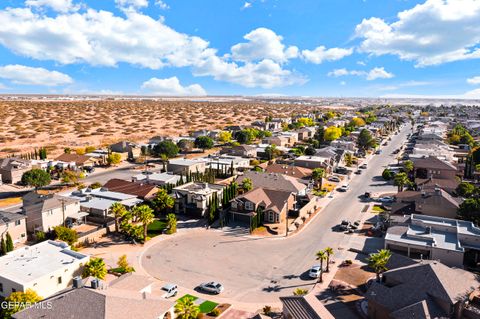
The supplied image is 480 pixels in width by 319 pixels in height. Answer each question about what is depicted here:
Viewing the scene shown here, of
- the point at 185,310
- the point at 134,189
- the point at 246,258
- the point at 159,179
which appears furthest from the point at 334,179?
the point at 185,310

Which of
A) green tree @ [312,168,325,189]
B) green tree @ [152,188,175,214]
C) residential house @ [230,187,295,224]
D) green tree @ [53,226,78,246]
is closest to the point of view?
green tree @ [53,226,78,246]

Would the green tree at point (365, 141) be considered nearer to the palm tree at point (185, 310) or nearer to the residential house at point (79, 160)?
the residential house at point (79, 160)

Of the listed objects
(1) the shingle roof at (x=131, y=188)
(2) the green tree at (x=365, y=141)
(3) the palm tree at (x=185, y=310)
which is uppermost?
(2) the green tree at (x=365, y=141)

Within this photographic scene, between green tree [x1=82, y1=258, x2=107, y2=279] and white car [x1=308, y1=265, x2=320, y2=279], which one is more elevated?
green tree [x1=82, y1=258, x2=107, y2=279]

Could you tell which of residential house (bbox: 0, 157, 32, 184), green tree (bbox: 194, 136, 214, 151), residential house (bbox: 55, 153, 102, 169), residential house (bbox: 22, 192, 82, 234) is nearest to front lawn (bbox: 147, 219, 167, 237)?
residential house (bbox: 22, 192, 82, 234)

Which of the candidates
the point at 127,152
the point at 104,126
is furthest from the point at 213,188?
the point at 104,126

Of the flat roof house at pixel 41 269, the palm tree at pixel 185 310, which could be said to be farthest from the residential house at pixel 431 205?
the flat roof house at pixel 41 269

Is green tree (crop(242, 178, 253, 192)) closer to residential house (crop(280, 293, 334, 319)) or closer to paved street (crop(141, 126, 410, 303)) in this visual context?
paved street (crop(141, 126, 410, 303))
